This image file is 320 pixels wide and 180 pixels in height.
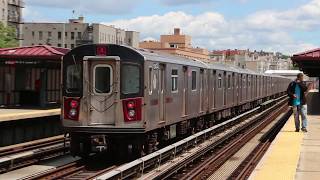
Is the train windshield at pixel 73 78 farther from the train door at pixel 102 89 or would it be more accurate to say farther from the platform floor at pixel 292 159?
→ the platform floor at pixel 292 159

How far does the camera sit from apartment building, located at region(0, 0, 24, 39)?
8862cm

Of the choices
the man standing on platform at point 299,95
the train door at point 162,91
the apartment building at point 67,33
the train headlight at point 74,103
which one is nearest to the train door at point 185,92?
the train door at point 162,91

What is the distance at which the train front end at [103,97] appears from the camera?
13328 mm

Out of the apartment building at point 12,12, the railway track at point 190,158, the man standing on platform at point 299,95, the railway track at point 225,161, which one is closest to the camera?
the railway track at point 190,158

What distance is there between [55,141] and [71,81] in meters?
6.38

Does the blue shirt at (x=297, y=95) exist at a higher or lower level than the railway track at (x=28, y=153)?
higher

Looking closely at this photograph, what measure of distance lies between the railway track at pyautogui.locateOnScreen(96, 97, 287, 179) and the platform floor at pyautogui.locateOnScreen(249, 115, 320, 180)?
46.4 inches

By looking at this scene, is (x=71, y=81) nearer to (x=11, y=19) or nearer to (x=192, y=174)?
(x=192, y=174)

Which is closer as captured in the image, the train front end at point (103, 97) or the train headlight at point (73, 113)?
A: the train front end at point (103, 97)

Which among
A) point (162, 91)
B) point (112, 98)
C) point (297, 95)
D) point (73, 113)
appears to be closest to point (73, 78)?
point (73, 113)

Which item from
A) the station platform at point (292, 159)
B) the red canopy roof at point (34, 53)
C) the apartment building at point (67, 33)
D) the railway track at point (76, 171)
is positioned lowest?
the railway track at point (76, 171)

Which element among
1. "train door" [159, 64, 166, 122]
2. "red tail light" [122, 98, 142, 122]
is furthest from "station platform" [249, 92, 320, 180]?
"red tail light" [122, 98, 142, 122]

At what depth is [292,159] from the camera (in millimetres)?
12508

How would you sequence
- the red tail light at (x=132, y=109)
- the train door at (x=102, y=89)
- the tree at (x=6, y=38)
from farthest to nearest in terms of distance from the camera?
the tree at (x=6, y=38)
the train door at (x=102, y=89)
the red tail light at (x=132, y=109)
